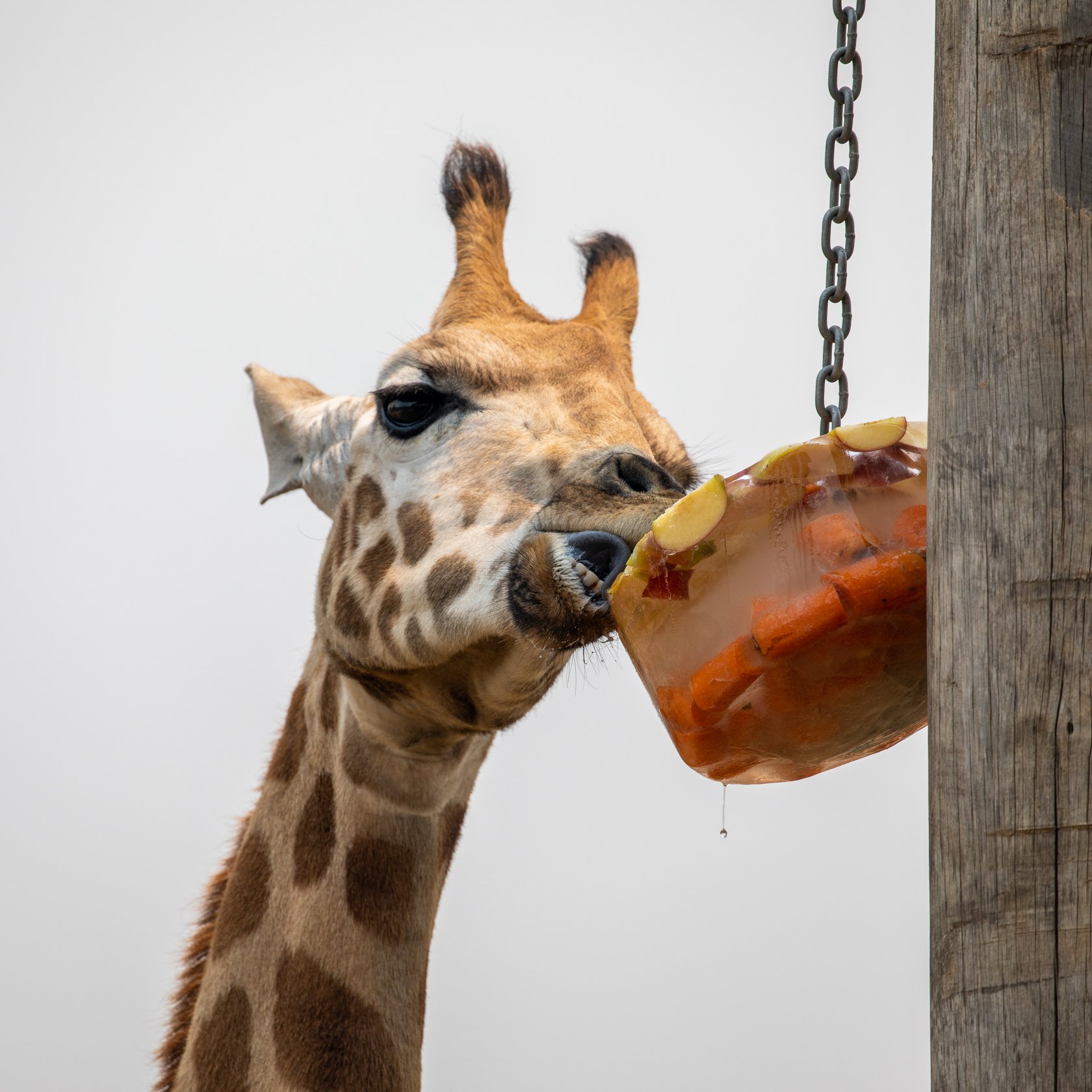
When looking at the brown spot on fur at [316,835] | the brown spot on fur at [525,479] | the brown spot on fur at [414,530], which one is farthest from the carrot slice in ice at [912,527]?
the brown spot on fur at [316,835]

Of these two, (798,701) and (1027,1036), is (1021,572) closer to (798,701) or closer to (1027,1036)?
(798,701)

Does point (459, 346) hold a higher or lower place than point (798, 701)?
higher

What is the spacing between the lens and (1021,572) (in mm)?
1297

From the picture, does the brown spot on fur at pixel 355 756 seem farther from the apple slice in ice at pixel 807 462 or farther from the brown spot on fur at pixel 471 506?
the apple slice in ice at pixel 807 462

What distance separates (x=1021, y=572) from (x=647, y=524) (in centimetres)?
75

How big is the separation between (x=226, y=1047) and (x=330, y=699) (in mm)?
795

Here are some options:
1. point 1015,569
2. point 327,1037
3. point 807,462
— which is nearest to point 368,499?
point 327,1037

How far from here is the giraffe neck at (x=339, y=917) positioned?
99.5 inches

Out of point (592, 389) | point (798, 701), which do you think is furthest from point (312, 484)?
point (798, 701)

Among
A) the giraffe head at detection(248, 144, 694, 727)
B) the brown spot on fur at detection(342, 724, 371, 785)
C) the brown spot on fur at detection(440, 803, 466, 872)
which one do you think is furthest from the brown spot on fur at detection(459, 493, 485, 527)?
the brown spot on fur at detection(440, 803, 466, 872)

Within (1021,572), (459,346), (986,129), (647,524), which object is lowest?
(1021,572)

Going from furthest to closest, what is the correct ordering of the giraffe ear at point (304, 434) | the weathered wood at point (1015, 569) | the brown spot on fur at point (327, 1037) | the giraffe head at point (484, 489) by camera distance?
the giraffe ear at point (304, 434), the brown spot on fur at point (327, 1037), the giraffe head at point (484, 489), the weathered wood at point (1015, 569)

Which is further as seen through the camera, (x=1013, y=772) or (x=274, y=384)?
(x=274, y=384)

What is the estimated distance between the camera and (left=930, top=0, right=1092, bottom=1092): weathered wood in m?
1.26
